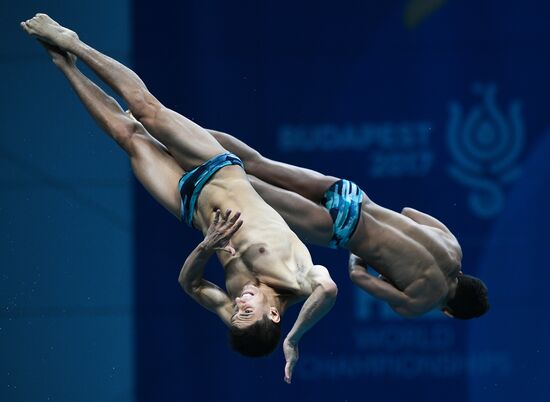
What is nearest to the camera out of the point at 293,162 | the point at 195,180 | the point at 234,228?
the point at 234,228

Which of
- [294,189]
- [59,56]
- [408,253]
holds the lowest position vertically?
[408,253]

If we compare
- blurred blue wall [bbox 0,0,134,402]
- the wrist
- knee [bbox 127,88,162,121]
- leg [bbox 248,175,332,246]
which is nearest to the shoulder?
the wrist

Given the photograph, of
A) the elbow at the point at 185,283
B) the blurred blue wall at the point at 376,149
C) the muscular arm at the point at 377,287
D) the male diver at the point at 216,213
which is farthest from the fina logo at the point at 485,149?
the elbow at the point at 185,283

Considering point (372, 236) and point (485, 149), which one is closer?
point (372, 236)

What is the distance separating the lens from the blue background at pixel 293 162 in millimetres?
8750

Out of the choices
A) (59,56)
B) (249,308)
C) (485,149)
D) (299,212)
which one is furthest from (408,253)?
(59,56)

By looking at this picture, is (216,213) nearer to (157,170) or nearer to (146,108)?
(157,170)

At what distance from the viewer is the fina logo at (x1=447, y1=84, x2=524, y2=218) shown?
887 centimetres

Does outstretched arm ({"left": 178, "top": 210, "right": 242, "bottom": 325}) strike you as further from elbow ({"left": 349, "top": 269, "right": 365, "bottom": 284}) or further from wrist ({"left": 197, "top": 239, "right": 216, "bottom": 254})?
elbow ({"left": 349, "top": 269, "right": 365, "bottom": 284})

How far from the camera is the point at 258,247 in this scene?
6129mm

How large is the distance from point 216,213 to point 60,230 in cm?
328

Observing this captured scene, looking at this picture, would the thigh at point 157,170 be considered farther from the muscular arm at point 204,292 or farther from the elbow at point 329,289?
the elbow at point 329,289

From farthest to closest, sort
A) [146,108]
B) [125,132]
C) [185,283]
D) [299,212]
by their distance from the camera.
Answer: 1. [299,212]
2. [125,132]
3. [146,108]
4. [185,283]

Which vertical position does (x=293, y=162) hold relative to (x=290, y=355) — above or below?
above
